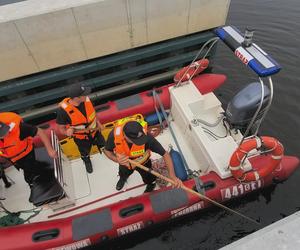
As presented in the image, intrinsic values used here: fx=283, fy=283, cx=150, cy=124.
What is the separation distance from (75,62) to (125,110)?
4.29 ft

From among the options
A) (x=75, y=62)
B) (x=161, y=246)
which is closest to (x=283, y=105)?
(x=161, y=246)

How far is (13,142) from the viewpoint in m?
3.20

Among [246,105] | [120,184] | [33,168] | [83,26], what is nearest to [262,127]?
[246,105]

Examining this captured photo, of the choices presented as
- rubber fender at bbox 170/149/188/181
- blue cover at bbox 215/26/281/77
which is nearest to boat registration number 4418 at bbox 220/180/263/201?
rubber fender at bbox 170/149/188/181

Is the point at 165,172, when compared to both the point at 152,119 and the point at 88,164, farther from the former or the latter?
the point at 88,164

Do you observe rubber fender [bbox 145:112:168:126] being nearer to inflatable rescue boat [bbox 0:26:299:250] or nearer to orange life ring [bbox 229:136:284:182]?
inflatable rescue boat [bbox 0:26:299:250]

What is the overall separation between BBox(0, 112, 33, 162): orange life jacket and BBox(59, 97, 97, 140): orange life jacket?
53 cm

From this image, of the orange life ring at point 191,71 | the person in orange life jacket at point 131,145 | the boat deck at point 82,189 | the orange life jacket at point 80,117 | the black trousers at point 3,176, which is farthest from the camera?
the orange life ring at point 191,71

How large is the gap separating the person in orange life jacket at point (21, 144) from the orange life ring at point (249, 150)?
216cm

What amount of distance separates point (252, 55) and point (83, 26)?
2739 millimetres

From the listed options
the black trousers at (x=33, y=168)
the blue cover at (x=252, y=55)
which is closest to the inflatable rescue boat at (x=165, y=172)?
the blue cover at (x=252, y=55)

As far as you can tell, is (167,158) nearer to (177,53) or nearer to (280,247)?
(280,247)

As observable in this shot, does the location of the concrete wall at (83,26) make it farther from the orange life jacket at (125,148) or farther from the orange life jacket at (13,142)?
the orange life jacket at (125,148)

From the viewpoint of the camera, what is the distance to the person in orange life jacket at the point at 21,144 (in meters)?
3.10
